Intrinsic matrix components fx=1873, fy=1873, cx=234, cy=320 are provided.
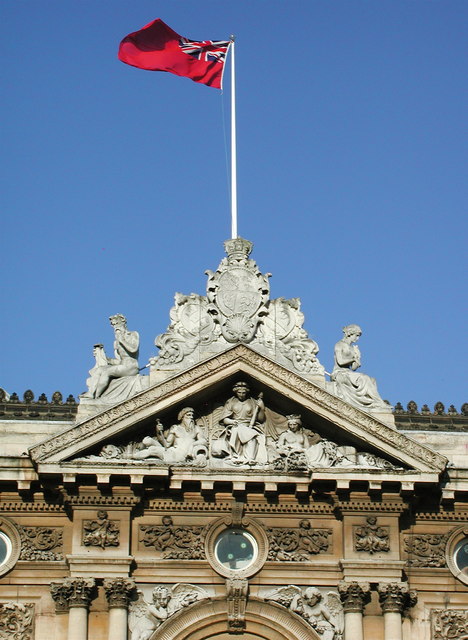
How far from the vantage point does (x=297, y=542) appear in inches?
1594

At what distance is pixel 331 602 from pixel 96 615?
16.4 feet

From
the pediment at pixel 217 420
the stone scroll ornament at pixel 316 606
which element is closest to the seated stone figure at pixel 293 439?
the pediment at pixel 217 420

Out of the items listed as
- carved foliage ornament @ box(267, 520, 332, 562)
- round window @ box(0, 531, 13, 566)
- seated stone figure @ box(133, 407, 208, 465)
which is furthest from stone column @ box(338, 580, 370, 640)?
round window @ box(0, 531, 13, 566)

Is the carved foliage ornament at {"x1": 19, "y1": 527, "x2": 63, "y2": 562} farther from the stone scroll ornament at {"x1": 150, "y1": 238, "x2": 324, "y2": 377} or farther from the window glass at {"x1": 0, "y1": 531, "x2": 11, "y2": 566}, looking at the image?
the stone scroll ornament at {"x1": 150, "y1": 238, "x2": 324, "y2": 377}

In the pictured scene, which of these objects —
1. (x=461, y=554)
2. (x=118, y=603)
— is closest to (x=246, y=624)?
(x=118, y=603)

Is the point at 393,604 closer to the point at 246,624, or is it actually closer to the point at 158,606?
the point at 246,624

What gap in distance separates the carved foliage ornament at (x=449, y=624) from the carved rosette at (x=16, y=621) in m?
8.61

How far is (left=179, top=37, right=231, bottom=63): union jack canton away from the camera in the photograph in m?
46.8

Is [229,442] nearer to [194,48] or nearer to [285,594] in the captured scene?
[285,594]

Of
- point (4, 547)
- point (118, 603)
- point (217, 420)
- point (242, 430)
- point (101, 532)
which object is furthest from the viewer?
point (217, 420)

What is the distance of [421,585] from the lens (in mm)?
40562

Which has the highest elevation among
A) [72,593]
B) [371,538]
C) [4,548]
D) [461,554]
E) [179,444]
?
[179,444]

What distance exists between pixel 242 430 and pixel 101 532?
12.5 ft

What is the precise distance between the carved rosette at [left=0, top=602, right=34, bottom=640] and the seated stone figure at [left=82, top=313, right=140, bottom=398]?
480cm
